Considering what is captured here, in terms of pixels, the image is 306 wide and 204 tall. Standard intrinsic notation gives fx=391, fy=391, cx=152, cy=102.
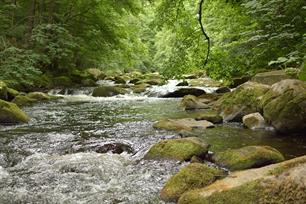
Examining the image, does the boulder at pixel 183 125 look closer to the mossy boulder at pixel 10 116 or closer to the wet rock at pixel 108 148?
the wet rock at pixel 108 148

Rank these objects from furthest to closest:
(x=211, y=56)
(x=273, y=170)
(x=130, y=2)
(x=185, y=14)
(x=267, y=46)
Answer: (x=130, y=2) → (x=267, y=46) → (x=185, y=14) → (x=211, y=56) → (x=273, y=170)

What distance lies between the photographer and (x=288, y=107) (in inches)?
314

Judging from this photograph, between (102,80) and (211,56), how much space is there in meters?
18.5

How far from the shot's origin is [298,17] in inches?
345

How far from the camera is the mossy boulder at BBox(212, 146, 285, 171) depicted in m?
5.57

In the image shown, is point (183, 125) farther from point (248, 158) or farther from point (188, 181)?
point (188, 181)

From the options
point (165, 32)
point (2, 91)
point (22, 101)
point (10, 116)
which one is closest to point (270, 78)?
point (165, 32)

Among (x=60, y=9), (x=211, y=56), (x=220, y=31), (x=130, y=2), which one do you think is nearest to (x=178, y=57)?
(x=211, y=56)

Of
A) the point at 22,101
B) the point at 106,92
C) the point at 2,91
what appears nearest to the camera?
the point at 2,91

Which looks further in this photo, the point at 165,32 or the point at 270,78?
the point at 165,32

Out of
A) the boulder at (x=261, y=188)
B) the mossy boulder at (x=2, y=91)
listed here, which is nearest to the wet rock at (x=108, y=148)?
the boulder at (x=261, y=188)

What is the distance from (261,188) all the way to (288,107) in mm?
4437

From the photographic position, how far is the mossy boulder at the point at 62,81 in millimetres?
21056

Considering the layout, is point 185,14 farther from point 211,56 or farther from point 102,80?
point 102,80
